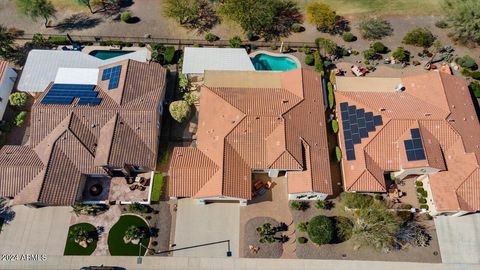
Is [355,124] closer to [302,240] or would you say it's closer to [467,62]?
[302,240]

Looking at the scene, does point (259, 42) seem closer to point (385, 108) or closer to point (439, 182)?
point (385, 108)

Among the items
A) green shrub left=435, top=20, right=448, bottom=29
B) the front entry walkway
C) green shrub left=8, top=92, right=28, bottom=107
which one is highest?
green shrub left=435, top=20, right=448, bottom=29

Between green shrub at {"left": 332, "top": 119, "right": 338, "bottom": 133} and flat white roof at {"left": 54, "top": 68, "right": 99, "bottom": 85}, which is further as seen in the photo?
flat white roof at {"left": 54, "top": 68, "right": 99, "bottom": 85}

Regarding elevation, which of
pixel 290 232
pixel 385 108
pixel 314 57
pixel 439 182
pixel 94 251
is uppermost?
pixel 314 57

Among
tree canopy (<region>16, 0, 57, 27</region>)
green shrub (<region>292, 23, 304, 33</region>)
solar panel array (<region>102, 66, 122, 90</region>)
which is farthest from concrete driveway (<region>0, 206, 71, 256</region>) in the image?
green shrub (<region>292, 23, 304, 33</region>)

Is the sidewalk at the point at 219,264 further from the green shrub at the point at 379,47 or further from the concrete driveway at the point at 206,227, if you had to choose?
the green shrub at the point at 379,47

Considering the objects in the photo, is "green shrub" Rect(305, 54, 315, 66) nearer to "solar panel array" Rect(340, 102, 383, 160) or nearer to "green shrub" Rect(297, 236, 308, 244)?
"solar panel array" Rect(340, 102, 383, 160)

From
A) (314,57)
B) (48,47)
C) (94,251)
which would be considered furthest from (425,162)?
(48,47)

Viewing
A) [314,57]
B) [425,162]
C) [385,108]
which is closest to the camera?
[425,162]
